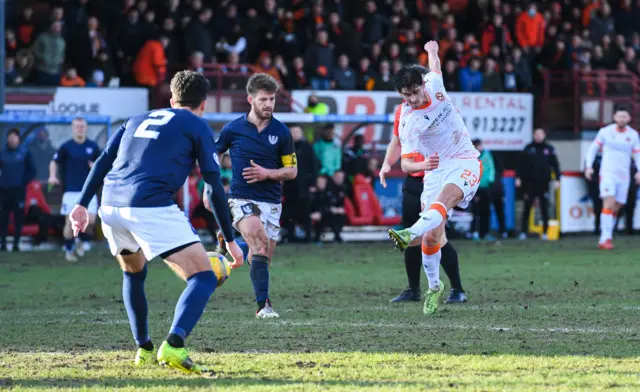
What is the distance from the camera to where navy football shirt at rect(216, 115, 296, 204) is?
10.2 m

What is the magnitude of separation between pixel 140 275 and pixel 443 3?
75.5ft

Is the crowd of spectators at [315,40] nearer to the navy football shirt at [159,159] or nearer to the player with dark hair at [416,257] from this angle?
the player with dark hair at [416,257]

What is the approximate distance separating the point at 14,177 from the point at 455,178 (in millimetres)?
11504

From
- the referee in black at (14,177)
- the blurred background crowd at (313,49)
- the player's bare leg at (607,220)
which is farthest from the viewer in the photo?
the blurred background crowd at (313,49)

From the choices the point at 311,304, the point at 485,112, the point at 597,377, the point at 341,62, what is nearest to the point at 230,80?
the point at 341,62

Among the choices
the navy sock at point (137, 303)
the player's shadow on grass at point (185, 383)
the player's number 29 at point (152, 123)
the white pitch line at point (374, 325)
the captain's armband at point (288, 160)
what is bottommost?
the white pitch line at point (374, 325)

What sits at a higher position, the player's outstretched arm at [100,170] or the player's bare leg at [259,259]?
the player's outstretched arm at [100,170]

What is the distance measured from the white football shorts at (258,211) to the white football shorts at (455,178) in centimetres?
134

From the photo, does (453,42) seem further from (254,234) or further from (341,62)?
(254,234)

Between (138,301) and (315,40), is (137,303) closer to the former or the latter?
(138,301)

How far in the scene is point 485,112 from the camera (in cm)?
2580

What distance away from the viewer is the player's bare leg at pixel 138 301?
287 inches

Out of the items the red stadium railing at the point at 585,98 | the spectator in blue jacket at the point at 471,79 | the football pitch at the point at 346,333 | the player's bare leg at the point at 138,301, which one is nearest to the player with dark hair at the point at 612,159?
the football pitch at the point at 346,333

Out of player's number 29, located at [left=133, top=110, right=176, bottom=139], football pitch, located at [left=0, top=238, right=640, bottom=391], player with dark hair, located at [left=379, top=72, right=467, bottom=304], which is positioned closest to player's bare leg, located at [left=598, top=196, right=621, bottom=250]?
football pitch, located at [left=0, top=238, right=640, bottom=391]
